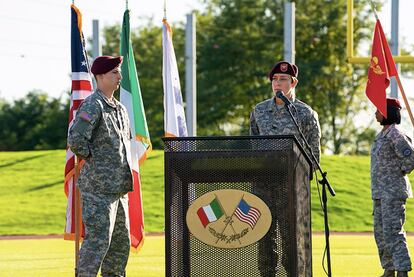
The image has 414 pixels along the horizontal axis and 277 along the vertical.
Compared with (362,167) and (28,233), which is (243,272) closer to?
(28,233)

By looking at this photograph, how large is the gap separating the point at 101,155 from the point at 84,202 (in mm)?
366

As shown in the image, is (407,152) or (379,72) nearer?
(407,152)

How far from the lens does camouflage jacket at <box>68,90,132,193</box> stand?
25.7 feet

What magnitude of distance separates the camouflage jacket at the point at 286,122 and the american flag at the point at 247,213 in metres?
2.06

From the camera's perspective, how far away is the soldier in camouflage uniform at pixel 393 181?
10195 millimetres

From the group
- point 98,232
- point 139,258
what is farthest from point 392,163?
point 139,258

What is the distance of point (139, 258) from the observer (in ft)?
47.4

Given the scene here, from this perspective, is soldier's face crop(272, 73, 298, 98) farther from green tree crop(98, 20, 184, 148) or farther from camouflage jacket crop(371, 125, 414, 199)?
green tree crop(98, 20, 184, 148)

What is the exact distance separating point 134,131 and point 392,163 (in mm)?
2593

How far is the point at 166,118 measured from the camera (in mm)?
12344

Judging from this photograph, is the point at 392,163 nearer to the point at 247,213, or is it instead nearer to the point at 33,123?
the point at 247,213

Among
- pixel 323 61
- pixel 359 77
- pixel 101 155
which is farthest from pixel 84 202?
pixel 359 77

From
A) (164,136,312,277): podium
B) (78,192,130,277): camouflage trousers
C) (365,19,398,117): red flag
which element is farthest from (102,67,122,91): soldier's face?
(365,19,398,117): red flag

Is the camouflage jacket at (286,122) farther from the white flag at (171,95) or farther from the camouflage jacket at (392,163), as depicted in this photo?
the white flag at (171,95)
